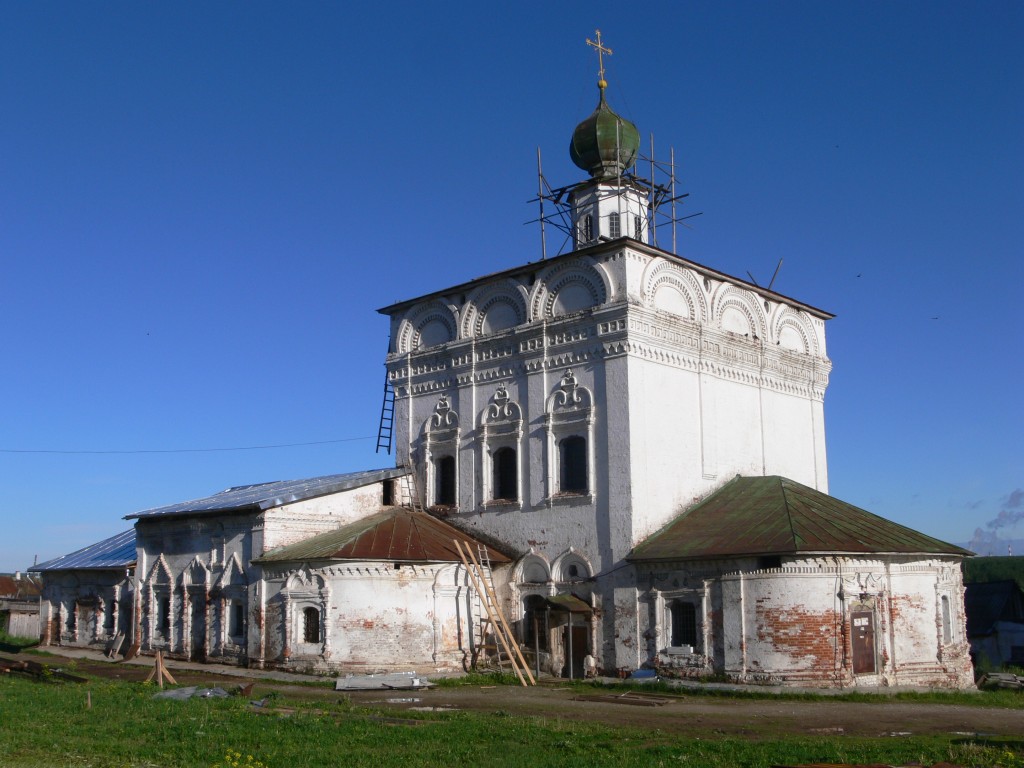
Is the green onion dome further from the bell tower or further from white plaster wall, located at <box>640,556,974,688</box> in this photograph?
white plaster wall, located at <box>640,556,974,688</box>

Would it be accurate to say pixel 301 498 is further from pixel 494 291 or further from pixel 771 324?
pixel 771 324

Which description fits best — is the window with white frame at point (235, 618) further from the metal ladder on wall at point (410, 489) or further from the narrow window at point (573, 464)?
the narrow window at point (573, 464)

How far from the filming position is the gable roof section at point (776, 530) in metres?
18.0

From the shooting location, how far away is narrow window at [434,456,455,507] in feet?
77.9

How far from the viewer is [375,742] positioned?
12008mm

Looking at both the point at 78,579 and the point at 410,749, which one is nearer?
the point at 410,749

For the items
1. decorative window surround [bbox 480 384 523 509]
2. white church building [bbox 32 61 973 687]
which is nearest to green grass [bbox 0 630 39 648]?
white church building [bbox 32 61 973 687]

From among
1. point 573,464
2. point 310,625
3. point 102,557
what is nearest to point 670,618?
point 573,464

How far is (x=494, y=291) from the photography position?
23391 millimetres

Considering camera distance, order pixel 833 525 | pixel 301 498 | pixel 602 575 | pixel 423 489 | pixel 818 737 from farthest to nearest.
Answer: pixel 423 489 < pixel 301 498 < pixel 602 575 < pixel 833 525 < pixel 818 737

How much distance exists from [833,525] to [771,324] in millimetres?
6481

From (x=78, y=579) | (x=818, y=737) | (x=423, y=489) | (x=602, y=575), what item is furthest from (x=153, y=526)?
(x=818, y=737)

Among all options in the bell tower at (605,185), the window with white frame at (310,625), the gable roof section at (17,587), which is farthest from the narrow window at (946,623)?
the gable roof section at (17,587)

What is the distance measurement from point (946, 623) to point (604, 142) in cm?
1284
